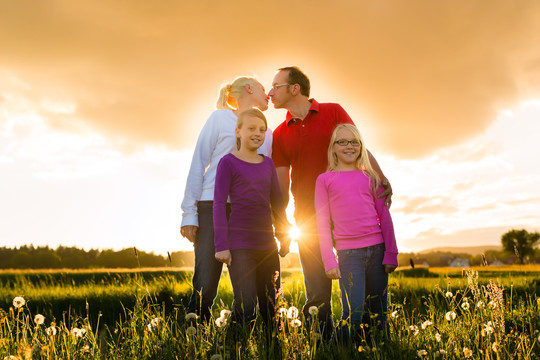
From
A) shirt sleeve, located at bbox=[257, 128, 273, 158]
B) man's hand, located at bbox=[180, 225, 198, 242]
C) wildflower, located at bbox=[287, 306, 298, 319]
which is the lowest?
wildflower, located at bbox=[287, 306, 298, 319]

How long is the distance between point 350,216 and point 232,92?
1943 mm

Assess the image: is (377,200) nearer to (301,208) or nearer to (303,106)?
(301,208)

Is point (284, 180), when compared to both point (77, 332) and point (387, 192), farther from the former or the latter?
point (77, 332)

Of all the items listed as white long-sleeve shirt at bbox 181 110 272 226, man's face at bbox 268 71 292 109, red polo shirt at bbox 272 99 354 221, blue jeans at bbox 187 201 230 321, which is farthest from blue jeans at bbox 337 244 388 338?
man's face at bbox 268 71 292 109

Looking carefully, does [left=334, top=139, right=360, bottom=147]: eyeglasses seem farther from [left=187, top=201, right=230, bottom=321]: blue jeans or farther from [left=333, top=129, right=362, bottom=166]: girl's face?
[left=187, top=201, right=230, bottom=321]: blue jeans

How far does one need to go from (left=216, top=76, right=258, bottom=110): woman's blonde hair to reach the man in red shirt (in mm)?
425

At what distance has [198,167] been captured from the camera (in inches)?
197

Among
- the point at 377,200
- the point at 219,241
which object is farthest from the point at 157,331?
the point at 377,200

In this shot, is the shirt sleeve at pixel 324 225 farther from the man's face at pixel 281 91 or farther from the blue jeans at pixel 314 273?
the man's face at pixel 281 91

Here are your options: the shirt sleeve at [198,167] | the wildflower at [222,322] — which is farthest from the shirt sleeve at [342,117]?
the wildflower at [222,322]

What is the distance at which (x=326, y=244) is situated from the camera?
4309 mm

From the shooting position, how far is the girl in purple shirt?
4160mm

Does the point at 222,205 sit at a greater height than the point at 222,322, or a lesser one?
greater

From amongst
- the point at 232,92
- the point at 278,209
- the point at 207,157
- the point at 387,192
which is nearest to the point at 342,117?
the point at 387,192
